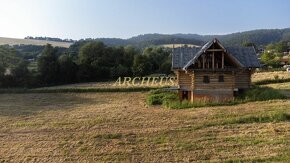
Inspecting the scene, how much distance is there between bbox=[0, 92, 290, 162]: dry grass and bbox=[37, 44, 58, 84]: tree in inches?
1527

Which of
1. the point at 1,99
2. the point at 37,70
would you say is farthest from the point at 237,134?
the point at 37,70

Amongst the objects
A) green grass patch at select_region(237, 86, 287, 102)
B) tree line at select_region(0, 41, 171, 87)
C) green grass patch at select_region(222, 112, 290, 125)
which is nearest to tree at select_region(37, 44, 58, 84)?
tree line at select_region(0, 41, 171, 87)

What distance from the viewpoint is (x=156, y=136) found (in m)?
17.8

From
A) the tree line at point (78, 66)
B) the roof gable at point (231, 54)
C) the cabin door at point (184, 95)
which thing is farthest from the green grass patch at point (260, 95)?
the tree line at point (78, 66)

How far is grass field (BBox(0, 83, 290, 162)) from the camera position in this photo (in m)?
15.0

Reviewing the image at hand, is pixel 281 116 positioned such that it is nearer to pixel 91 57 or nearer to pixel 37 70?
pixel 37 70

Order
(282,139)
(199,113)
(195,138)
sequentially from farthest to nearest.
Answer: (199,113) < (195,138) < (282,139)

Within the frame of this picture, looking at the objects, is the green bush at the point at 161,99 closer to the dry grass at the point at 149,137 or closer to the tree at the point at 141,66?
the dry grass at the point at 149,137

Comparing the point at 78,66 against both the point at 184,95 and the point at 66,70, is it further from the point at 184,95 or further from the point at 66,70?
the point at 184,95

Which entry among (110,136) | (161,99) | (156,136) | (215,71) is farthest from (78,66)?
(156,136)

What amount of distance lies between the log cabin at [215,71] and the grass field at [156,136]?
4674 mm

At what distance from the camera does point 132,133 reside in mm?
18672

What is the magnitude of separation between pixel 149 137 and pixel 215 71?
13.8 metres

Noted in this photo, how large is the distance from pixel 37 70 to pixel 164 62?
24521 millimetres
